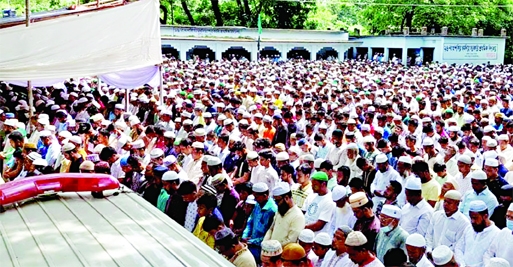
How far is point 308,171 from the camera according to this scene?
6.34 m

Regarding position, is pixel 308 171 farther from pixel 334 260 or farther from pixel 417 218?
pixel 334 260

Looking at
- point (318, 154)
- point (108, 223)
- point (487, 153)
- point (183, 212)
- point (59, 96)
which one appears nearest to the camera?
point (108, 223)

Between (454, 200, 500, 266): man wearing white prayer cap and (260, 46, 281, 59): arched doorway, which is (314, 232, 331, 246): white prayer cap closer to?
(454, 200, 500, 266): man wearing white prayer cap

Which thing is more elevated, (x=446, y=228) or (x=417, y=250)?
(x=417, y=250)

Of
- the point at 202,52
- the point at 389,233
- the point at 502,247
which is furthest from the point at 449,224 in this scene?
the point at 202,52

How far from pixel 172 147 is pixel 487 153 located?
4.01 metres

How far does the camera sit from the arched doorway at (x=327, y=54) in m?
34.0

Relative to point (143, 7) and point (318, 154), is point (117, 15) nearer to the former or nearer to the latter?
point (143, 7)

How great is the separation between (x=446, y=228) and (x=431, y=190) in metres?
0.95

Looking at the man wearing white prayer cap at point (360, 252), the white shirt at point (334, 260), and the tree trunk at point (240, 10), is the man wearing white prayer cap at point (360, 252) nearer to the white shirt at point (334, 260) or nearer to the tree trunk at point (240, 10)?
the white shirt at point (334, 260)

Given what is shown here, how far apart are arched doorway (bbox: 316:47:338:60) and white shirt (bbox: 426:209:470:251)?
28986 mm

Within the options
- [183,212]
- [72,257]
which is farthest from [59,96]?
[72,257]

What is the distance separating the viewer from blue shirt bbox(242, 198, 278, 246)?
532 centimetres

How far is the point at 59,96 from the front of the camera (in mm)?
13578
